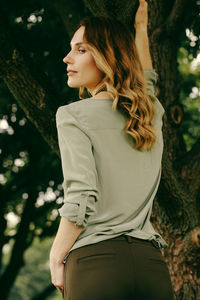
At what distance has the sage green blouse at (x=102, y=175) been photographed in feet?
6.24

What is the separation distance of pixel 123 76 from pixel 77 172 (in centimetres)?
57

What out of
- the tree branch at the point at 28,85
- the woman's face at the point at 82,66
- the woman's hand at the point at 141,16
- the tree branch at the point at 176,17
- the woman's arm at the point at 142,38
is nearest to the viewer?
the woman's face at the point at 82,66

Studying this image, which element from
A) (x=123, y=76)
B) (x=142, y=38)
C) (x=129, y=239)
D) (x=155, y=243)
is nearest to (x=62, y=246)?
(x=129, y=239)

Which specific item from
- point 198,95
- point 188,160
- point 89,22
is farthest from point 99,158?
point 198,95

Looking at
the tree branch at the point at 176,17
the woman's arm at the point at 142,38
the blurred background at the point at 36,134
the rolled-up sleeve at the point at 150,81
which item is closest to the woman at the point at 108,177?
the rolled-up sleeve at the point at 150,81

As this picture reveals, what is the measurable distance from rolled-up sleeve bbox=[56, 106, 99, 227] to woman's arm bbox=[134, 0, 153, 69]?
38.8 inches

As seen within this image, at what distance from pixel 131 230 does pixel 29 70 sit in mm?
2471

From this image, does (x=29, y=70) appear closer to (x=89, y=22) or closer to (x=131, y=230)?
(x=89, y=22)

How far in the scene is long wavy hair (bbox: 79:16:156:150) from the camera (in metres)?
2.07

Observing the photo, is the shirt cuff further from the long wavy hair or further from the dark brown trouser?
the long wavy hair

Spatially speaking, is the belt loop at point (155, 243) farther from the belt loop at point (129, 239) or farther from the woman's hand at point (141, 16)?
the woman's hand at point (141, 16)

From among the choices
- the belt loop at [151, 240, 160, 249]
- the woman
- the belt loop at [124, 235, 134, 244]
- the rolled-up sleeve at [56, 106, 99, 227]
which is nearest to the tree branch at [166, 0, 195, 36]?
the woman

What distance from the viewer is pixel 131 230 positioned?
1929 millimetres

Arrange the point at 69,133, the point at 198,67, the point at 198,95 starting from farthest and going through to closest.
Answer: the point at 198,67
the point at 198,95
the point at 69,133
